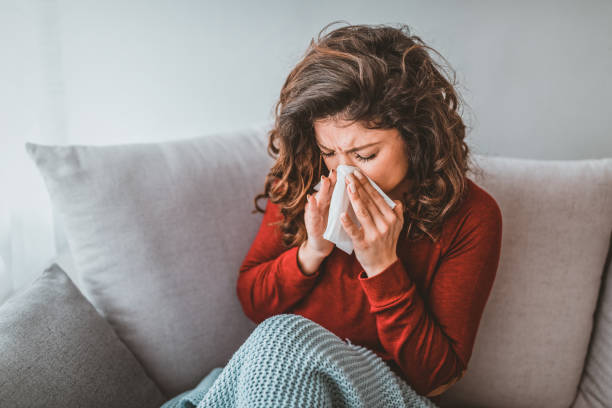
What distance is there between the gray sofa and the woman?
0.12 metres

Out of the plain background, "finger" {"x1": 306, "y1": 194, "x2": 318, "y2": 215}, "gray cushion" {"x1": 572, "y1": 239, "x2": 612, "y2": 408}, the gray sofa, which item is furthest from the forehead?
"gray cushion" {"x1": 572, "y1": 239, "x2": 612, "y2": 408}

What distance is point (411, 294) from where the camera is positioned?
806 mm

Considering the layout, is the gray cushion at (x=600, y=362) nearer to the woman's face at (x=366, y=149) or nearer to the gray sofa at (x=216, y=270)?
the gray sofa at (x=216, y=270)

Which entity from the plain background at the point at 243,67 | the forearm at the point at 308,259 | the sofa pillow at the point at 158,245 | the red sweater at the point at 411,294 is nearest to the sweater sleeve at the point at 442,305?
the red sweater at the point at 411,294

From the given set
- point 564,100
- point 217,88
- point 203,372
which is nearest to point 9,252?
point 203,372

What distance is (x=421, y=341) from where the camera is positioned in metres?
0.81

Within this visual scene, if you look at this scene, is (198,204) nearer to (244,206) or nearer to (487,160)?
(244,206)

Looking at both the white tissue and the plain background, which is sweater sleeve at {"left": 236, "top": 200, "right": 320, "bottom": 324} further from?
the plain background

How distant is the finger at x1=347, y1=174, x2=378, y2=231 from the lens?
0.75 meters

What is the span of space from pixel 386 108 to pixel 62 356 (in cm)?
75

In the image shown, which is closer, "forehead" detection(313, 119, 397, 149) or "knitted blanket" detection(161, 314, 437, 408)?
"knitted blanket" detection(161, 314, 437, 408)

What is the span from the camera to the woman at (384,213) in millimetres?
757

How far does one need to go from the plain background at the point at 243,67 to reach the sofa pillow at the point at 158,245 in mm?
298

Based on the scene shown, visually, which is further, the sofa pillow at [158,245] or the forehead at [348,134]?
the sofa pillow at [158,245]
